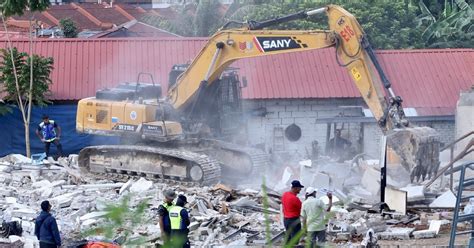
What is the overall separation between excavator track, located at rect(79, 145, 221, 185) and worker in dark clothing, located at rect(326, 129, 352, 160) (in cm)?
538

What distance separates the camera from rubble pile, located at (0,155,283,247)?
15500 millimetres

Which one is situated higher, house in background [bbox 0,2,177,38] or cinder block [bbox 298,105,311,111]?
house in background [bbox 0,2,177,38]

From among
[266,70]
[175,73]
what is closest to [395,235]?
[175,73]

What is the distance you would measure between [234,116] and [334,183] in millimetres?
2996

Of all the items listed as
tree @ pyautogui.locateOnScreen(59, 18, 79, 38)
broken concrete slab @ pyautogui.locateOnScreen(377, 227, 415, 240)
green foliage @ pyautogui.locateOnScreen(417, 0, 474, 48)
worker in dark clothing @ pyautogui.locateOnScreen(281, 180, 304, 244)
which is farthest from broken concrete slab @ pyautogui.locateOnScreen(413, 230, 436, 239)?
tree @ pyautogui.locateOnScreen(59, 18, 79, 38)

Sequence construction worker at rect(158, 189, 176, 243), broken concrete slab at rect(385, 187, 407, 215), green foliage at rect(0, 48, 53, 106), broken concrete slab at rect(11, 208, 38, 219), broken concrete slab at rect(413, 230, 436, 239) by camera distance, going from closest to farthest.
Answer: construction worker at rect(158, 189, 176, 243)
broken concrete slab at rect(413, 230, 436, 239)
broken concrete slab at rect(11, 208, 38, 219)
broken concrete slab at rect(385, 187, 407, 215)
green foliage at rect(0, 48, 53, 106)

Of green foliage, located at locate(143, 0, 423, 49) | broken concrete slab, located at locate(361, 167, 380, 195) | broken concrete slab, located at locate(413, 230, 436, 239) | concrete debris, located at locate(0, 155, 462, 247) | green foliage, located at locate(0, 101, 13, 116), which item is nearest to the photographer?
broken concrete slab, located at locate(413, 230, 436, 239)

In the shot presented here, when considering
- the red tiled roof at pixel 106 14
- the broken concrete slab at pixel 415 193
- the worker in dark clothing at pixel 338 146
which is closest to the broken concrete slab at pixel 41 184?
the broken concrete slab at pixel 415 193

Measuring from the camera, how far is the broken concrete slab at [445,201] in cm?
1717

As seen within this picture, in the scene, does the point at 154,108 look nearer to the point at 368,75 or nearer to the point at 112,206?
the point at 368,75

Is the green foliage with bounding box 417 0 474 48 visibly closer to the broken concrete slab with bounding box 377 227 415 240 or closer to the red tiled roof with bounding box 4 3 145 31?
the red tiled roof with bounding box 4 3 145 31

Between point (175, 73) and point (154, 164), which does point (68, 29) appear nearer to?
point (175, 73)

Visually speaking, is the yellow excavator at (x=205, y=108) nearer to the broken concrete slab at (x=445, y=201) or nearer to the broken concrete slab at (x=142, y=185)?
the broken concrete slab at (x=142, y=185)

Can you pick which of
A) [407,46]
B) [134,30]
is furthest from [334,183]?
[134,30]
